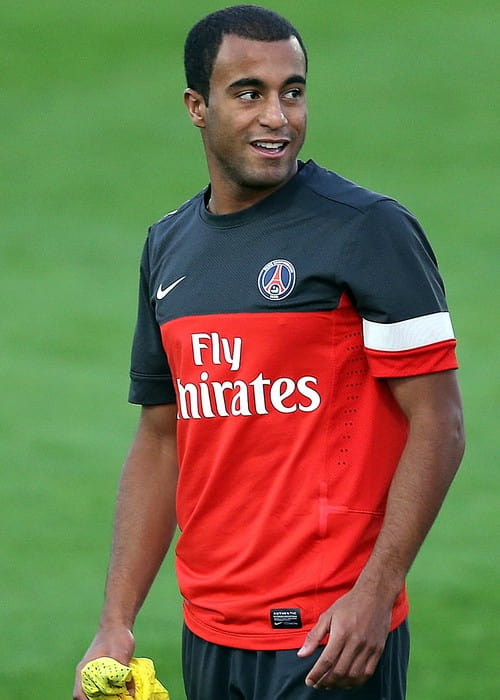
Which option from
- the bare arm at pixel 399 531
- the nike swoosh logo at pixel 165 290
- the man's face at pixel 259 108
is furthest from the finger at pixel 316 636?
the man's face at pixel 259 108

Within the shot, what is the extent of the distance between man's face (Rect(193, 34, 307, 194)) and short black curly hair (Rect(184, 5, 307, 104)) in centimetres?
2

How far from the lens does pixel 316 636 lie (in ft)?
9.55

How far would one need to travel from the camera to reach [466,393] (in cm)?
816

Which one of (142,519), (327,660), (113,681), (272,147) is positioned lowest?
(113,681)

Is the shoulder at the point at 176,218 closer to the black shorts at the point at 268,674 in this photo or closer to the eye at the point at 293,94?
the eye at the point at 293,94

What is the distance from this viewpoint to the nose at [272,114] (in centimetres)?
311

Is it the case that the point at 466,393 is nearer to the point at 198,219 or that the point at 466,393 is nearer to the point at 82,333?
the point at 82,333

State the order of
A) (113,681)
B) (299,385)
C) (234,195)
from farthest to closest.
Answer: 1. (234,195)
2. (113,681)
3. (299,385)

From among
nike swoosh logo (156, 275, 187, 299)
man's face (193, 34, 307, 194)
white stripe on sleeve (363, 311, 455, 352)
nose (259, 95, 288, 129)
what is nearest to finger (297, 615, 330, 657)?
white stripe on sleeve (363, 311, 455, 352)

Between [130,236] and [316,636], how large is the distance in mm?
8836

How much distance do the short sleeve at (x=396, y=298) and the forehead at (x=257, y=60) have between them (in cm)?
A: 40

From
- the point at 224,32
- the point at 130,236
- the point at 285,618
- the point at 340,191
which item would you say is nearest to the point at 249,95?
the point at 224,32

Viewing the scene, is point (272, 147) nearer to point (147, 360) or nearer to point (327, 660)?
point (147, 360)

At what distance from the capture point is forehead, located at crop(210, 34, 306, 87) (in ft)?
10.3
